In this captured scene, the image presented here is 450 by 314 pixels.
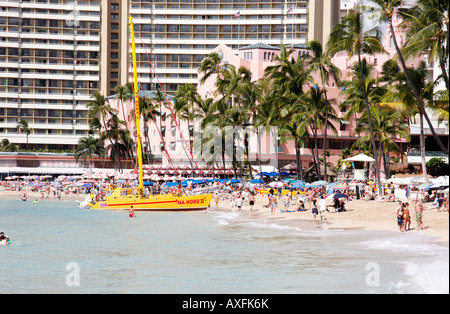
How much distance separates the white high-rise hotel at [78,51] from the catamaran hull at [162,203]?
83825 mm

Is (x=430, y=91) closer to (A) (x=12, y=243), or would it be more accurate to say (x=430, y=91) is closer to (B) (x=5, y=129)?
(A) (x=12, y=243)

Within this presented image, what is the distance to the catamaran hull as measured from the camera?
4991cm

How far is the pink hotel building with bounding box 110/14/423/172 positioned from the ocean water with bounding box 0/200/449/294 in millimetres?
37565

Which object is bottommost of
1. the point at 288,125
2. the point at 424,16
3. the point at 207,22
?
the point at 288,125

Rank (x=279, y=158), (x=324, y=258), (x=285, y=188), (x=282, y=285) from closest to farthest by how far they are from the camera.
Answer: (x=282, y=285)
(x=324, y=258)
(x=285, y=188)
(x=279, y=158)

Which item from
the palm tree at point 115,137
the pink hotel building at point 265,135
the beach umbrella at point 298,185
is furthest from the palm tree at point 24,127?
the beach umbrella at point 298,185

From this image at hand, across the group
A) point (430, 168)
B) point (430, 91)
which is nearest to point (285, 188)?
point (430, 168)

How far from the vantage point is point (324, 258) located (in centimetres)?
2483

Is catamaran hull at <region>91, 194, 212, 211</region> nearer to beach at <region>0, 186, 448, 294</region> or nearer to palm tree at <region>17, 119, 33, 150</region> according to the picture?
beach at <region>0, 186, 448, 294</region>

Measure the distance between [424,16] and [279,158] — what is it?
50.4 metres

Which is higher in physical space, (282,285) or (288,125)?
(288,125)

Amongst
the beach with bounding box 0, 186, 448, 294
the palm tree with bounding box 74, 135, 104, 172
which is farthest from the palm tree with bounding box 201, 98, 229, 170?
the palm tree with bounding box 74, 135, 104, 172

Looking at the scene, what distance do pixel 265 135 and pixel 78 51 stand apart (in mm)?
68428
